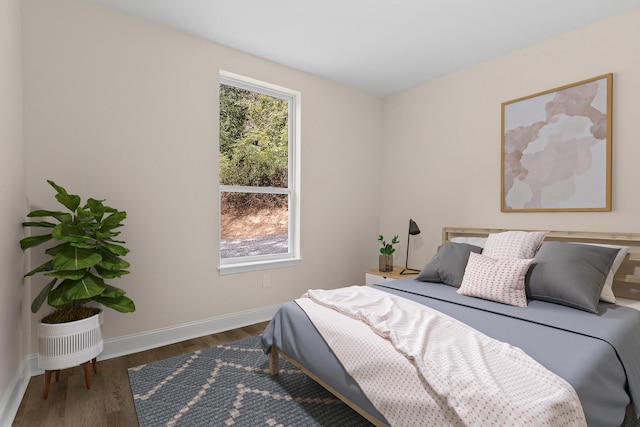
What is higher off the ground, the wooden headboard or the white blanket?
the wooden headboard

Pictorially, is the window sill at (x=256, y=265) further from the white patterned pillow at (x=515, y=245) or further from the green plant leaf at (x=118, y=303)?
the white patterned pillow at (x=515, y=245)

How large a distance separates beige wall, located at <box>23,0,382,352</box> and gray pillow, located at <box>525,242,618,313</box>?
7.28 ft

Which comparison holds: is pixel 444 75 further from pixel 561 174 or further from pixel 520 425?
pixel 520 425

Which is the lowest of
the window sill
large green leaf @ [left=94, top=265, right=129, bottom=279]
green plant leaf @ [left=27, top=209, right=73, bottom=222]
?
the window sill

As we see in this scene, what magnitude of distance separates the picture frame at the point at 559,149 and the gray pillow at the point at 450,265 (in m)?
0.79

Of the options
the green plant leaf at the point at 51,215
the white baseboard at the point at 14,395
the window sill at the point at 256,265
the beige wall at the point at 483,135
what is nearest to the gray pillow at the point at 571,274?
the beige wall at the point at 483,135

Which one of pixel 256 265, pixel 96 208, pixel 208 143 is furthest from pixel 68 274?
pixel 256 265

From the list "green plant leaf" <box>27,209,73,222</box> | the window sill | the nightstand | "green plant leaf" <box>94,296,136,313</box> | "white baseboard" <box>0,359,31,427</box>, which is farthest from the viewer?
the nightstand

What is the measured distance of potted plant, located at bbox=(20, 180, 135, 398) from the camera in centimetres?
192

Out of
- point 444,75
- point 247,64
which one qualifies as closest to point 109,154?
point 247,64

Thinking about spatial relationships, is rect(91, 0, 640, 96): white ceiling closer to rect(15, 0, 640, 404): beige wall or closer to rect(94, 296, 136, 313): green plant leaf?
rect(15, 0, 640, 404): beige wall

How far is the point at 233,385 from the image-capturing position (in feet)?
6.97

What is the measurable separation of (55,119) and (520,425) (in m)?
3.14

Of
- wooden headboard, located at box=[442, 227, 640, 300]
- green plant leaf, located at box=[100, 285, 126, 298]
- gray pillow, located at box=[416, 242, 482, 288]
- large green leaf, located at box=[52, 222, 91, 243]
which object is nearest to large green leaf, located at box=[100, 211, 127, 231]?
large green leaf, located at box=[52, 222, 91, 243]
